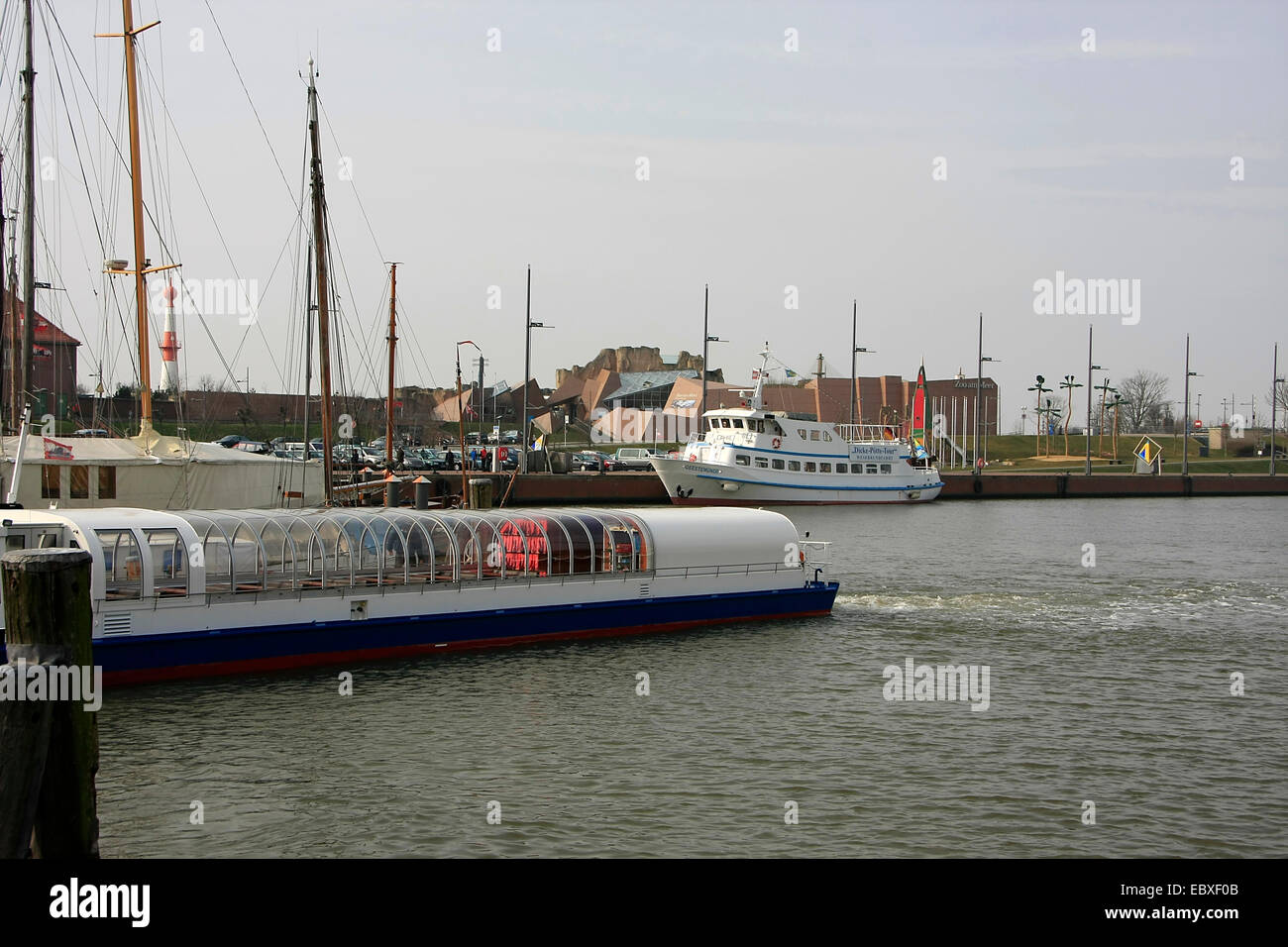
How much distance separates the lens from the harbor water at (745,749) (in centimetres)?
1483

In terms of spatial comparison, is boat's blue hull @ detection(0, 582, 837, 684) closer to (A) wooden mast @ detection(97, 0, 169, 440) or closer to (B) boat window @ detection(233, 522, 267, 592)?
(B) boat window @ detection(233, 522, 267, 592)

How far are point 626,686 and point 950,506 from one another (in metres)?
70.8

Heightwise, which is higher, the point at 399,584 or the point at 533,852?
the point at 399,584

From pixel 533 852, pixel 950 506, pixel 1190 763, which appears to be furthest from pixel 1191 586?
pixel 950 506

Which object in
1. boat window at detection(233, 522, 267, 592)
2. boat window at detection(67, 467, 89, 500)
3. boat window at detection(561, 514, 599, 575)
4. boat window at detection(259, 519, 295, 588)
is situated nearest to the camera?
boat window at detection(233, 522, 267, 592)

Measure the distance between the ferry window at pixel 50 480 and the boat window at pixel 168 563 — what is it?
12.5 meters

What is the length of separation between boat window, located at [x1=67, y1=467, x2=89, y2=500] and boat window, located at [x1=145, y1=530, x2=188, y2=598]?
41.9ft

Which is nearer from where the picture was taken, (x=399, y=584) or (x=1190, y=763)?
(x=1190, y=763)

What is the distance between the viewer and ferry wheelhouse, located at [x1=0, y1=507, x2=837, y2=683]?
68.5 feet

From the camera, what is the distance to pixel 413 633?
24.3m

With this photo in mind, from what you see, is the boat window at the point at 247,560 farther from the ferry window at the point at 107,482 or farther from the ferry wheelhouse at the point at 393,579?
the ferry window at the point at 107,482

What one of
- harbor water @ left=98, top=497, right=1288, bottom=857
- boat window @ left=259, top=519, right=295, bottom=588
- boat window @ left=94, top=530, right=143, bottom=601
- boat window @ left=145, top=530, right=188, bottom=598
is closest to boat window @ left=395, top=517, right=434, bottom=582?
harbor water @ left=98, top=497, right=1288, bottom=857

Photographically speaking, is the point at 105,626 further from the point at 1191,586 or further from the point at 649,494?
the point at 649,494

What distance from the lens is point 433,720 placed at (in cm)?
1989
